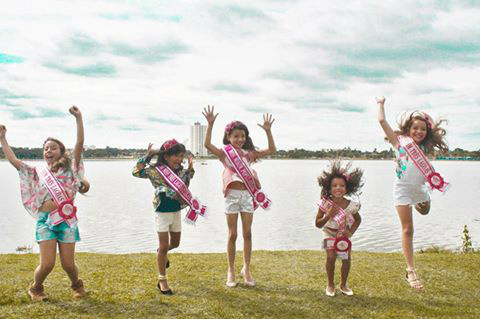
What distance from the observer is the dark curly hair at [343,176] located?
5508mm

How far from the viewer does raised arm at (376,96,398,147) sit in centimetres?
593

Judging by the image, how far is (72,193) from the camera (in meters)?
5.28

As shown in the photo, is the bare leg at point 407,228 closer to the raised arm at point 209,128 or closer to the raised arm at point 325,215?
the raised arm at point 325,215

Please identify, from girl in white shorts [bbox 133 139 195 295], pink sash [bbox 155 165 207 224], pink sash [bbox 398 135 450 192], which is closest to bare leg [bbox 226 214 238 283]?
pink sash [bbox 155 165 207 224]

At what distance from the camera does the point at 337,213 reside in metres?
5.39

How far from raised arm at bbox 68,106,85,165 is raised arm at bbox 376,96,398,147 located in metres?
3.61

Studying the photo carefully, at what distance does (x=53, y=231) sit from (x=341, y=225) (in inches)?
126

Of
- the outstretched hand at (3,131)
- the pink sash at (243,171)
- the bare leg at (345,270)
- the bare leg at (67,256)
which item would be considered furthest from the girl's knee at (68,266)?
the bare leg at (345,270)

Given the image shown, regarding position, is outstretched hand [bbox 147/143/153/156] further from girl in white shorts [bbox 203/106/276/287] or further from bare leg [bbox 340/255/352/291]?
bare leg [bbox 340/255/352/291]

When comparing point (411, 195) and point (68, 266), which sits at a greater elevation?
point (411, 195)

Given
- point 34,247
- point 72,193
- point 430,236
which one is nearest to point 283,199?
point 430,236

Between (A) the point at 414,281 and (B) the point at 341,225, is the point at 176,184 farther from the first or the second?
(A) the point at 414,281

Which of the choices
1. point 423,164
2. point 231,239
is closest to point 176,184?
point 231,239

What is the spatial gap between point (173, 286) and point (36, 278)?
164cm
